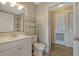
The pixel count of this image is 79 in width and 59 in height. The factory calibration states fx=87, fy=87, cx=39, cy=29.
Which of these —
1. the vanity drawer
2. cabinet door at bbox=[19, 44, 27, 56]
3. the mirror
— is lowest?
cabinet door at bbox=[19, 44, 27, 56]

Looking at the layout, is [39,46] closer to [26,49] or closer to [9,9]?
[26,49]

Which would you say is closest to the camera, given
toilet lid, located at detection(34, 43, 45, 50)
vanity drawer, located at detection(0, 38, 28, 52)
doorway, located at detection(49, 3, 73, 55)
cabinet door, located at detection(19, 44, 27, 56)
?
vanity drawer, located at detection(0, 38, 28, 52)

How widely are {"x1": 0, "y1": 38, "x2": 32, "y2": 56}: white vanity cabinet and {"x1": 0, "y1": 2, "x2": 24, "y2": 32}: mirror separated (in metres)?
0.22

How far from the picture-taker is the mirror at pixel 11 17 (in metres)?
1.32

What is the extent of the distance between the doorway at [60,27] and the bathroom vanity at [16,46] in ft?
1.53

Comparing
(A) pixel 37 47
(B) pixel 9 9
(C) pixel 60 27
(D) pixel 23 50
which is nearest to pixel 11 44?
(D) pixel 23 50

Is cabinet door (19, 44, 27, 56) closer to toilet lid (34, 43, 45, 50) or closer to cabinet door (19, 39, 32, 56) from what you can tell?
cabinet door (19, 39, 32, 56)

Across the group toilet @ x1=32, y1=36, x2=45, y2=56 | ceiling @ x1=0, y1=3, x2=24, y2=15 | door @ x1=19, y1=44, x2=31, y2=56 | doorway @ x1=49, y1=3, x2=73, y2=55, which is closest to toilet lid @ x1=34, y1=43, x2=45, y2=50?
toilet @ x1=32, y1=36, x2=45, y2=56

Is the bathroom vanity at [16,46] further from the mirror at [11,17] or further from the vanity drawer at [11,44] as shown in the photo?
the mirror at [11,17]

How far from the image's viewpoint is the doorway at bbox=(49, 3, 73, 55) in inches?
57.0

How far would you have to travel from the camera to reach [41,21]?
4.71 feet

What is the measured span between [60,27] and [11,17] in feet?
Result: 2.81

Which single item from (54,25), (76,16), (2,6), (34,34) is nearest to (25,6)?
(2,6)

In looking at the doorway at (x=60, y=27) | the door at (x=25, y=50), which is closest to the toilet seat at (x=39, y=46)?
the door at (x=25, y=50)
